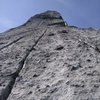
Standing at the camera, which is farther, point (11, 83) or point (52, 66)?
point (52, 66)

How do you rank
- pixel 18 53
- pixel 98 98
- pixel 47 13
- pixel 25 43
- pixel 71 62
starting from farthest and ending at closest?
1. pixel 47 13
2. pixel 25 43
3. pixel 18 53
4. pixel 71 62
5. pixel 98 98

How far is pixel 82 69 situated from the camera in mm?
6703

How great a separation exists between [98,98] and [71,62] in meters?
1.96

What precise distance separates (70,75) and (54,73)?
1.61 ft

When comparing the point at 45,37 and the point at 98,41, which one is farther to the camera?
the point at 45,37

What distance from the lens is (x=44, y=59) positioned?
777cm

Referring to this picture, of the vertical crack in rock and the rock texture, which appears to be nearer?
the rock texture

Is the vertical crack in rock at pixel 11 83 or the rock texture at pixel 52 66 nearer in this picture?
the rock texture at pixel 52 66

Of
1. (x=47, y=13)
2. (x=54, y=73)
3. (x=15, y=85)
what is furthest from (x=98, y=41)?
(x=47, y=13)

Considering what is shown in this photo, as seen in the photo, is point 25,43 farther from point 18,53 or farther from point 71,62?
point 71,62

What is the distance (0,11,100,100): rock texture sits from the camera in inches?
235

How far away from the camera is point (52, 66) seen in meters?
7.23

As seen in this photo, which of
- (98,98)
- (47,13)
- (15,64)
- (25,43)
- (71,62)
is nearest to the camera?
(98,98)

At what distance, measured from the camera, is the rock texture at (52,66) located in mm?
5973
